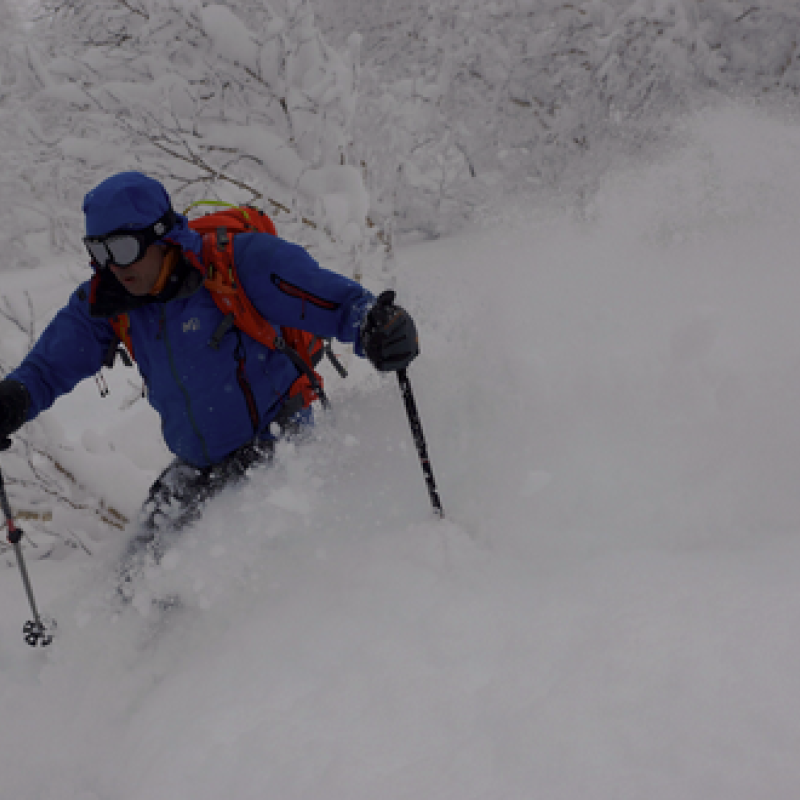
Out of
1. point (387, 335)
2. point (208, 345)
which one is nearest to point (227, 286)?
point (208, 345)

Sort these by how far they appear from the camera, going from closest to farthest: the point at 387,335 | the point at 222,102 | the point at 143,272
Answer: the point at 387,335, the point at 143,272, the point at 222,102

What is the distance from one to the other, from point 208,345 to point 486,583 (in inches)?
57.7

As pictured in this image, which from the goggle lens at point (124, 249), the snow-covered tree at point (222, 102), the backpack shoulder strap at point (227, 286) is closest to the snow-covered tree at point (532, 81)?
the snow-covered tree at point (222, 102)

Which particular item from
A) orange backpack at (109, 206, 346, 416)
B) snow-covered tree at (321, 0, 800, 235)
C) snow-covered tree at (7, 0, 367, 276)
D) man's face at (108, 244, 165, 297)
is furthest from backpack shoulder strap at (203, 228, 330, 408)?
snow-covered tree at (321, 0, 800, 235)

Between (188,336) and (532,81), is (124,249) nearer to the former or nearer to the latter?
(188,336)

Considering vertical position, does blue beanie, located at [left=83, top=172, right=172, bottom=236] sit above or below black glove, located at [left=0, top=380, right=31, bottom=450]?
above

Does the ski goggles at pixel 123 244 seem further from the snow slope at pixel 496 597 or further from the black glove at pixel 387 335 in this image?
the snow slope at pixel 496 597

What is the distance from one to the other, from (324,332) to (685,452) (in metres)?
1.66

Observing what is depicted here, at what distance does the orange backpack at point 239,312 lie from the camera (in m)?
2.47

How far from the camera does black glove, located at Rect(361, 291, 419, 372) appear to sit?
7.34ft

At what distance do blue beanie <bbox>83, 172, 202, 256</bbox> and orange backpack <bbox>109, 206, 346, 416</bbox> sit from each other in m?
0.24

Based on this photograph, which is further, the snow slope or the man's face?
the man's face

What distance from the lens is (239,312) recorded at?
252 cm

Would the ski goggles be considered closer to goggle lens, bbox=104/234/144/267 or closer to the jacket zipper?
goggle lens, bbox=104/234/144/267
